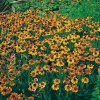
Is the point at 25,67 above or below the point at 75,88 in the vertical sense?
above

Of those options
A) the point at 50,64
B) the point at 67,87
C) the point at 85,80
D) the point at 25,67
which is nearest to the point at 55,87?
the point at 67,87

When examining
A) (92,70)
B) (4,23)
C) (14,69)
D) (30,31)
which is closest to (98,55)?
(92,70)

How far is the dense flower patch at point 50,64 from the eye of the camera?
3.61 meters

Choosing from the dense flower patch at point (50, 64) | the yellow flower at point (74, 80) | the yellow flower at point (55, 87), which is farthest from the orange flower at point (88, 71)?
the yellow flower at point (55, 87)

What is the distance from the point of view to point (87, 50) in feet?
13.8

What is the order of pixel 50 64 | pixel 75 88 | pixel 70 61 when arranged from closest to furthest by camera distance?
pixel 75 88
pixel 70 61
pixel 50 64

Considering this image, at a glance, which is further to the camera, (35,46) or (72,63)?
(35,46)

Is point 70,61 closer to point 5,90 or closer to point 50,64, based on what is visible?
point 50,64

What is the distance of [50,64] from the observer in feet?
13.6

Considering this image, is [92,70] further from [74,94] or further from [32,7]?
[32,7]

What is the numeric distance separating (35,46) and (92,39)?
2.38 ft

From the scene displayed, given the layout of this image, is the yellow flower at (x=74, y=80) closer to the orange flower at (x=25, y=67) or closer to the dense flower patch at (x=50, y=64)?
the dense flower patch at (x=50, y=64)

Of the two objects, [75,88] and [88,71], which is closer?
[75,88]

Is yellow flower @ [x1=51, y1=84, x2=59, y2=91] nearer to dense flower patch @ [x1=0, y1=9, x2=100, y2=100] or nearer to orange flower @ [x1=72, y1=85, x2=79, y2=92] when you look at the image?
dense flower patch @ [x1=0, y1=9, x2=100, y2=100]
